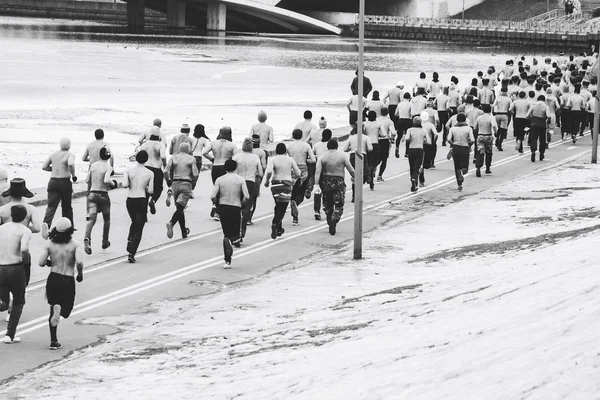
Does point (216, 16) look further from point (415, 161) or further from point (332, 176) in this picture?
point (332, 176)

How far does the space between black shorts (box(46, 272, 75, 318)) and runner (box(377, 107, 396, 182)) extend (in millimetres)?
11502

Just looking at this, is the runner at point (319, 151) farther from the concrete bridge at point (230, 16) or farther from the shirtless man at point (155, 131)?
the concrete bridge at point (230, 16)

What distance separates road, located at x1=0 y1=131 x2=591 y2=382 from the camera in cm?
1241

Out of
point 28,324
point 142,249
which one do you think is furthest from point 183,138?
point 28,324

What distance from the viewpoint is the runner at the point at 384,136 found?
22.5 metres

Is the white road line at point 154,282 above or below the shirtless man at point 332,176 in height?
below

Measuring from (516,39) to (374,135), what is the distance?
99.4m

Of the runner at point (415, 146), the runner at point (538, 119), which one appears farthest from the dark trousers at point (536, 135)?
the runner at point (415, 146)

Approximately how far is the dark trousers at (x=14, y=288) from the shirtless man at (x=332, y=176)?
23.1ft

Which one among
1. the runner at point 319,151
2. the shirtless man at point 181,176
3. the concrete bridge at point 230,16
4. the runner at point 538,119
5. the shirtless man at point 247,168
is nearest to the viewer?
the shirtless man at point 181,176

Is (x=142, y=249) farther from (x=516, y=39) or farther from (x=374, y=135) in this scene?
(x=516, y=39)

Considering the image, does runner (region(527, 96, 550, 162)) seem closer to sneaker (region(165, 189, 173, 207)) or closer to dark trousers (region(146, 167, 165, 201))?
dark trousers (region(146, 167, 165, 201))

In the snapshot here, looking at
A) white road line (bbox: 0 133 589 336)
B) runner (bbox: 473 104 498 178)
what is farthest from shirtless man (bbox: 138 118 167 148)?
runner (bbox: 473 104 498 178)

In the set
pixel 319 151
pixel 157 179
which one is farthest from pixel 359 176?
pixel 157 179
